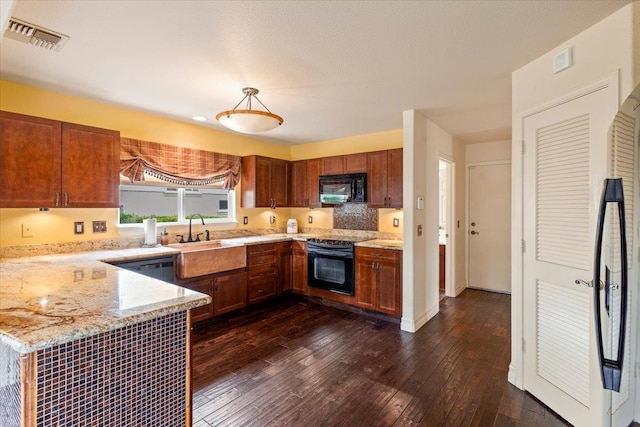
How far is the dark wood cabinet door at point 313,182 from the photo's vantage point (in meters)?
4.80

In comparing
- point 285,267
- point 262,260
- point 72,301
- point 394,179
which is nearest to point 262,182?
point 262,260

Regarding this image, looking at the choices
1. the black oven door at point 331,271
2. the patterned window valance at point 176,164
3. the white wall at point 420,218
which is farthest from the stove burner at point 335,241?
the patterned window valance at point 176,164

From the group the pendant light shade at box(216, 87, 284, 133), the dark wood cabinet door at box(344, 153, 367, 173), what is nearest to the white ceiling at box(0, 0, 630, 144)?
the pendant light shade at box(216, 87, 284, 133)

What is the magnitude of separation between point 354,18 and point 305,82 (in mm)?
970

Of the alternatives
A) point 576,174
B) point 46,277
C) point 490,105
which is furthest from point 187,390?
point 490,105

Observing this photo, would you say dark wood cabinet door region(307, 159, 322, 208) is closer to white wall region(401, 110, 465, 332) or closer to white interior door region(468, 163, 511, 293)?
white wall region(401, 110, 465, 332)

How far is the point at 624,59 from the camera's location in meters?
1.70

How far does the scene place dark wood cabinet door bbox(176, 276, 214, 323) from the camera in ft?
11.2

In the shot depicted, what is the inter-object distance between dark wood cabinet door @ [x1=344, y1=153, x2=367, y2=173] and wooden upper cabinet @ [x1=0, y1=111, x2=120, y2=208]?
9.09 feet

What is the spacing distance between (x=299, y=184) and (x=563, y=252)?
3.66 meters

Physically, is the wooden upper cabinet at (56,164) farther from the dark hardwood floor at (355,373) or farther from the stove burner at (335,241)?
the stove burner at (335,241)

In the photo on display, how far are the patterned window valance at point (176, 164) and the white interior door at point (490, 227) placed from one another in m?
3.88

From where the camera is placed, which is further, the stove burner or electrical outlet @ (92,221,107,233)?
the stove burner

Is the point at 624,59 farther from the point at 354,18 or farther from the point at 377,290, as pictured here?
the point at 377,290
